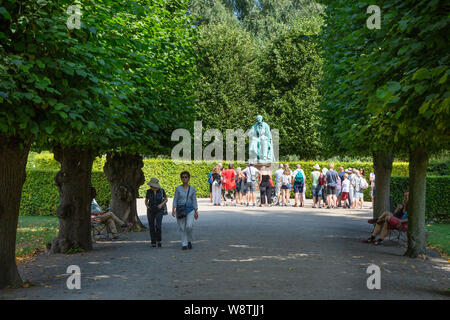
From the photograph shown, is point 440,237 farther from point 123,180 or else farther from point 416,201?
point 123,180

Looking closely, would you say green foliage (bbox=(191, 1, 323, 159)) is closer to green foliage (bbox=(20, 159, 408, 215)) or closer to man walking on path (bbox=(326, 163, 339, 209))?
green foliage (bbox=(20, 159, 408, 215))

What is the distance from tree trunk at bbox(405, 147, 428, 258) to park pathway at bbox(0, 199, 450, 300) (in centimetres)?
40

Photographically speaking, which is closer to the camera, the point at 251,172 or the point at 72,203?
the point at 72,203

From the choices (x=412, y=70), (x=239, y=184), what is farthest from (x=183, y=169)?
(x=412, y=70)

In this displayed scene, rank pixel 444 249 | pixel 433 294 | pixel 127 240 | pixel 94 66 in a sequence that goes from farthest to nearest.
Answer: pixel 127 240, pixel 444 249, pixel 94 66, pixel 433 294

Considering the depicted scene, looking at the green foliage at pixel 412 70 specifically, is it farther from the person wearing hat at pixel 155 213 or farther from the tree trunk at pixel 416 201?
the person wearing hat at pixel 155 213

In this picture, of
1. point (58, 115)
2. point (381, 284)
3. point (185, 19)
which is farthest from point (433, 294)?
point (185, 19)

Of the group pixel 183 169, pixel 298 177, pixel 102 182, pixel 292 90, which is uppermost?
pixel 292 90

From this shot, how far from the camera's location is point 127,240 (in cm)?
1510

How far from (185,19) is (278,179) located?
11441 millimetres

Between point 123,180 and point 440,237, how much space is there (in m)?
9.61

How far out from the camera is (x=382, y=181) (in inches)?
634

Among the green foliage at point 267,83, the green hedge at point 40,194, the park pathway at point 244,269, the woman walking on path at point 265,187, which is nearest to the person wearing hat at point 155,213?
the park pathway at point 244,269

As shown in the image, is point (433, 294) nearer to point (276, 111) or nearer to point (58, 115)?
point (58, 115)
